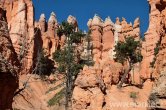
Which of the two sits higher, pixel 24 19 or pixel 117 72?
pixel 24 19

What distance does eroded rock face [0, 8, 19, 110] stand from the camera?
436 inches

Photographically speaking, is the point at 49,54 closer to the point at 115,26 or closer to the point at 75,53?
the point at 75,53

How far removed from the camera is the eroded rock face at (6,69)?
11070 millimetres

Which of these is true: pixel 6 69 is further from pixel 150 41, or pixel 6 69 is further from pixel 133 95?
pixel 150 41

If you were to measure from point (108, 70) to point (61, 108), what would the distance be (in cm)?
778

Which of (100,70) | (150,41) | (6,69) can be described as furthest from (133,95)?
(6,69)

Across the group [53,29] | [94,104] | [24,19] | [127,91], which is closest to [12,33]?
[24,19]

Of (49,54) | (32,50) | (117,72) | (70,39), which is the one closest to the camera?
(117,72)

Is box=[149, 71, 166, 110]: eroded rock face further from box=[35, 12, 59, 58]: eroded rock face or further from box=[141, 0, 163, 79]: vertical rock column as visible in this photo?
box=[35, 12, 59, 58]: eroded rock face

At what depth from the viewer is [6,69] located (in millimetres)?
10977

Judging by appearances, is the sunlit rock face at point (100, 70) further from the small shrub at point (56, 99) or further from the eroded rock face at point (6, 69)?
the eroded rock face at point (6, 69)

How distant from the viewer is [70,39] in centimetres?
6256

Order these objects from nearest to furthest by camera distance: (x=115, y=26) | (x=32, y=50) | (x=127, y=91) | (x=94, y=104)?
(x=94, y=104), (x=127, y=91), (x=32, y=50), (x=115, y=26)

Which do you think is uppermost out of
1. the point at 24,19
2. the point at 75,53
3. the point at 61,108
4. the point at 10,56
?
the point at 24,19
